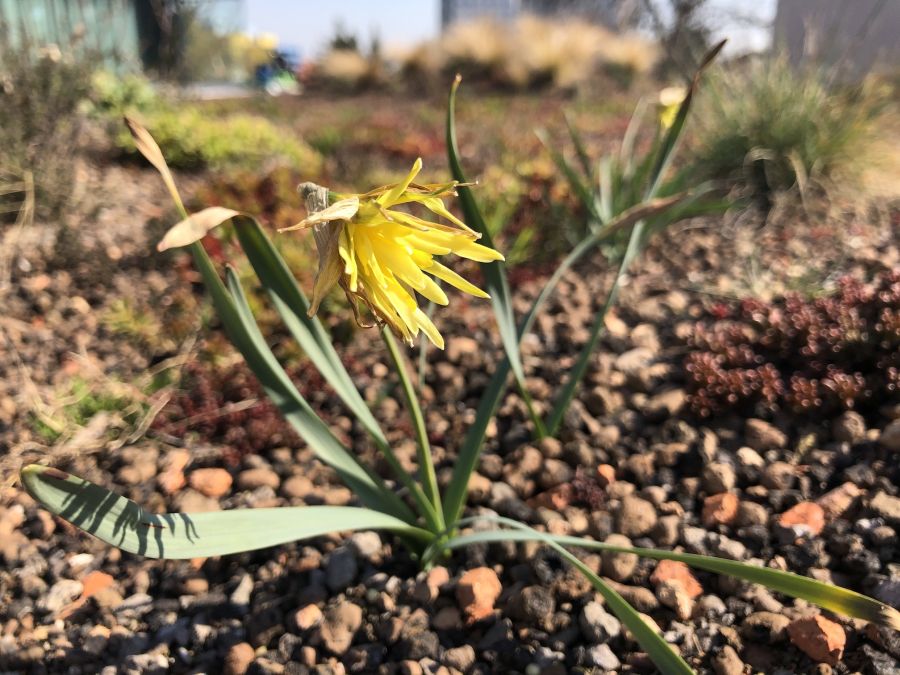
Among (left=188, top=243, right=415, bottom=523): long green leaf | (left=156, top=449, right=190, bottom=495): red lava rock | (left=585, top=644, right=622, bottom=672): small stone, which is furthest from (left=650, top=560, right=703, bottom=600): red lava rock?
(left=156, top=449, right=190, bottom=495): red lava rock

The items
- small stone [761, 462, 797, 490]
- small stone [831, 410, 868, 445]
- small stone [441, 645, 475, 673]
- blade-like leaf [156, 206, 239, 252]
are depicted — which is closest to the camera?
blade-like leaf [156, 206, 239, 252]

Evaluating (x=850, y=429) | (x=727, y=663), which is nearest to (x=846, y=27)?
(x=850, y=429)

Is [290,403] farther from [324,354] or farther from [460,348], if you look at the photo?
[460,348]

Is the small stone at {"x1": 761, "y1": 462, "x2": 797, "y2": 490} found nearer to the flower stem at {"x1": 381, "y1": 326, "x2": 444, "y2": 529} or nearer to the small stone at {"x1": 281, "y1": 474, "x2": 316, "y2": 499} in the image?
the flower stem at {"x1": 381, "y1": 326, "x2": 444, "y2": 529}

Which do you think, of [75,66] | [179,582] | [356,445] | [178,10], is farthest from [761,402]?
[178,10]

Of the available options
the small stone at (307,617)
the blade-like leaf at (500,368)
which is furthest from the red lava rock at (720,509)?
the small stone at (307,617)

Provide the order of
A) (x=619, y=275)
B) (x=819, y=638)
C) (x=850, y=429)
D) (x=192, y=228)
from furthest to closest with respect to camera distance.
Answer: (x=850, y=429) → (x=619, y=275) → (x=819, y=638) → (x=192, y=228)
